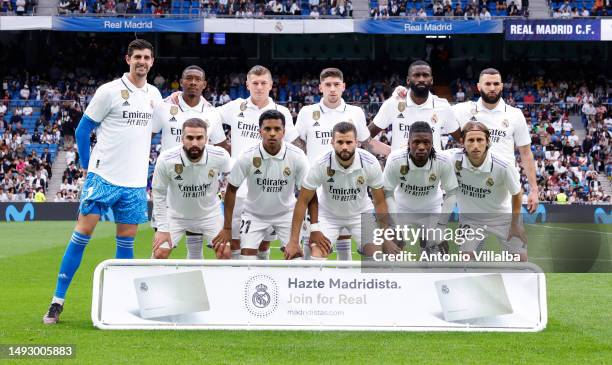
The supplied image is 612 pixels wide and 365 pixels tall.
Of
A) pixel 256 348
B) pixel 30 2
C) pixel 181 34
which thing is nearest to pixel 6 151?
pixel 30 2

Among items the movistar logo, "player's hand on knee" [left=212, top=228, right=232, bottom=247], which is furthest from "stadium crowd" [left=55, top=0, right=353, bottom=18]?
"player's hand on knee" [left=212, top=228, right=232, bottom=247]

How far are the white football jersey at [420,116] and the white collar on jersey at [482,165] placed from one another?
80cm

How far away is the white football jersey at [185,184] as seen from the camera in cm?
865

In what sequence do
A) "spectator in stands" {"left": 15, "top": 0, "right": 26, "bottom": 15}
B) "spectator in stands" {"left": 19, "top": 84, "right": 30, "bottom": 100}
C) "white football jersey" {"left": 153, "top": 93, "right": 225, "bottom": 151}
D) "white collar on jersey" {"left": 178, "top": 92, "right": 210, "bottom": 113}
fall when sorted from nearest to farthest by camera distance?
1. "white football jersey" {"left": 153, "top": 93, "right": 225, "bottom": 151}
2. "white collar on jersey" {"left": 178, "top": 92, "right": 210, "bottom": 113}
3. "spectator in stands" {"left": 15, "top": 0, "right": 26, "bottom": 15}
4. "spectator in stands" {"left": 19, "top": 84, "right": 30, "bottom": 100}

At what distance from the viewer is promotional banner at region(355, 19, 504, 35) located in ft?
114

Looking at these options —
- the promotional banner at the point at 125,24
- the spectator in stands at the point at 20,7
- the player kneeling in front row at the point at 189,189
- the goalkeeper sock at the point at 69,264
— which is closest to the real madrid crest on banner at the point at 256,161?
the player kneeling in front row at the point at 189,189

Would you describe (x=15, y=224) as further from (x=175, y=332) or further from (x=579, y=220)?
(x=175, y=332)

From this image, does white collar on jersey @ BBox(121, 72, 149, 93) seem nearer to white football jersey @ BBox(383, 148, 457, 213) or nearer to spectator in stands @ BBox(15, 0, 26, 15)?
white football jersey @ BBox(383, 148, 457, 213)

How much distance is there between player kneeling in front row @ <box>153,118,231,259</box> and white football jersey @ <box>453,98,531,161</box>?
98.5 inches

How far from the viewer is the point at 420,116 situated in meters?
9.59

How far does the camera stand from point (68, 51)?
3875 centimetres

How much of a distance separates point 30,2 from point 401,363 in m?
32.6

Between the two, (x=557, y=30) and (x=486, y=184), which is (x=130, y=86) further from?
(x=557, y=30)

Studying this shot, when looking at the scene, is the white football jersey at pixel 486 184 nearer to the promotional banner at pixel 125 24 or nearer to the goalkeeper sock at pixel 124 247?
the goalkeeper sock at pixel 124 247
